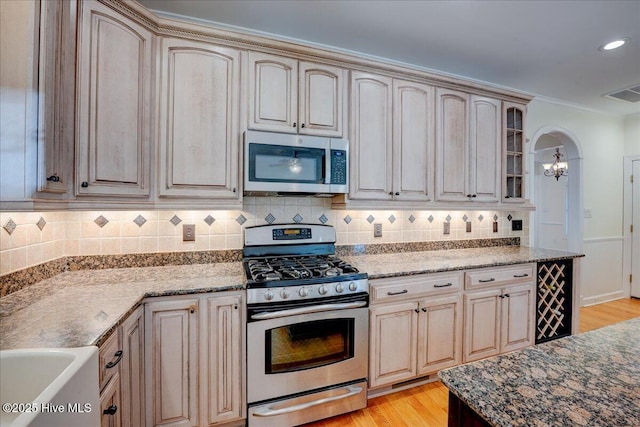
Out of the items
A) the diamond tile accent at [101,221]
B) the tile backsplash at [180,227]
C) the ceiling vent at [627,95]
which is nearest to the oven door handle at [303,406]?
the tile backsplash at [180,227]

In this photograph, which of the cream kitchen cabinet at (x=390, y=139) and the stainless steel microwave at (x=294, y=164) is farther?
the cream kitchen cabinet at (x=390, y=139)

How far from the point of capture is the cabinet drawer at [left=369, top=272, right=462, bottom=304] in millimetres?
1967

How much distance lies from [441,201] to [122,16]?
2.55m

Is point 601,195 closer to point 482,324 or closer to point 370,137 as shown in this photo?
point 482,324

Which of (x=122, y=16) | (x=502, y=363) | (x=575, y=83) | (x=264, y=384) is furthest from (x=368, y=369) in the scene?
(x=575, y=83)

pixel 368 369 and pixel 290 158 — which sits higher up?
pixel 290 158

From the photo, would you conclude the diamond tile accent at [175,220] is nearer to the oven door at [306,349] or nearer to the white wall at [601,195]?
the oven door at [306,349]

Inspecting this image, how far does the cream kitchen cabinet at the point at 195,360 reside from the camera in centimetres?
155

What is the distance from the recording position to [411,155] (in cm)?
241

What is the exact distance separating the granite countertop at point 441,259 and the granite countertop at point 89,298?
97 cm

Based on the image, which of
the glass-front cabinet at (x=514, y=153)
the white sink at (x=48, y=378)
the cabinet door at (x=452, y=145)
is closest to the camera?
the white sink at (x=48, y=378)

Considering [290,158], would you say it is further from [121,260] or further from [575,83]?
[575,83]

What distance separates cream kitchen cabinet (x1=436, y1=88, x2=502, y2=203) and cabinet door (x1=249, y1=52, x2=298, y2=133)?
1286 mm

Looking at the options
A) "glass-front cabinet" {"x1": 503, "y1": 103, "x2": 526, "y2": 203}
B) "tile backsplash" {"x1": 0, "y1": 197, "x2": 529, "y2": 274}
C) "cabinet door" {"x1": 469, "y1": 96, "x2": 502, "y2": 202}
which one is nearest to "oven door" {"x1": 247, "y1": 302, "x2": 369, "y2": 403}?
"tile backsplash" {"x1": 0, "y1": 197, "x2": 529, "y2": 274}
